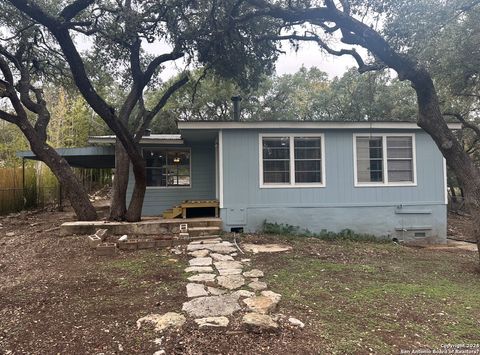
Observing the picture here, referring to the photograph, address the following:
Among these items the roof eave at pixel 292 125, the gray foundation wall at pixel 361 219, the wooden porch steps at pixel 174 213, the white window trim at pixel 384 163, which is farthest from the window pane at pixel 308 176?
the wooden porch steps at pixel 174 213

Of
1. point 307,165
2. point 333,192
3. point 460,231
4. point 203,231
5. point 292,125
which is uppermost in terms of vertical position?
point 292,125

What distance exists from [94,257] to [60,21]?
14.6ft

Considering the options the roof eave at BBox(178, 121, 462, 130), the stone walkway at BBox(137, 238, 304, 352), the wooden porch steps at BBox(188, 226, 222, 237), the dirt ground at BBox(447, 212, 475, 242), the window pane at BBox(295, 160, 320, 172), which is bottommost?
the dirt ground at BBox(447, 212, 475, 242)

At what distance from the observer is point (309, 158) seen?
340 inches

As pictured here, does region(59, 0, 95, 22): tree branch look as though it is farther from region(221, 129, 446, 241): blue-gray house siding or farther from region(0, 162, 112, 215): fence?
region(0, 162, 112, 215): fence

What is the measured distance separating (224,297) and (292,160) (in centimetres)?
527

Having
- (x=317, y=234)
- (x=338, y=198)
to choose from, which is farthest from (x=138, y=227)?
(x=338, y=198)

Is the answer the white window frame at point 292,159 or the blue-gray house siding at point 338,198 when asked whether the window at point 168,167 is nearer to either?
the blue-gray house siding at point 338,198

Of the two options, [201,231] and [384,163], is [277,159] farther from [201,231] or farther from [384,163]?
[384,163]

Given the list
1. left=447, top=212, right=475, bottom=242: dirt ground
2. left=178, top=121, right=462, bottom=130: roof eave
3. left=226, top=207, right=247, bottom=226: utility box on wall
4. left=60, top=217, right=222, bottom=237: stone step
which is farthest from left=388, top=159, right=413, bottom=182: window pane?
left=60, top=217, right=222, bottom=237: stone step

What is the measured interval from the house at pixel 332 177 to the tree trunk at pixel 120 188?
5.56 ft

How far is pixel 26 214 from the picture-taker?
39.2 ft

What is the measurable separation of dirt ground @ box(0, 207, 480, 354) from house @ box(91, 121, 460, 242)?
2.00 m

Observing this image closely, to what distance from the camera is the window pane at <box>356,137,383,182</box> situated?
8.75m
